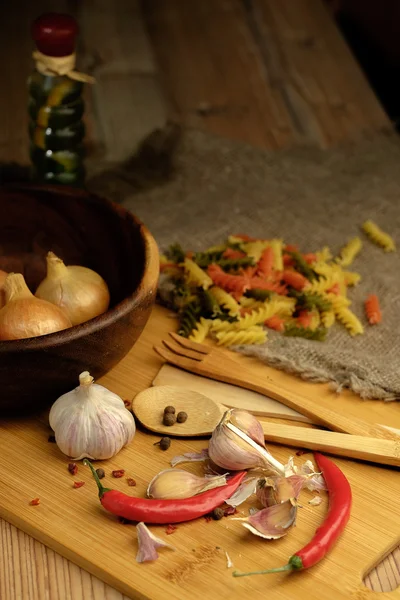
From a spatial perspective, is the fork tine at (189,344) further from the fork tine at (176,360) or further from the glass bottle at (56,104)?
the glass bottle at (56,104)

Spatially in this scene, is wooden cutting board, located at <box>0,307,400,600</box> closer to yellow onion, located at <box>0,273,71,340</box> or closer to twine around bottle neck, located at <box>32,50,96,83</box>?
yellow onion, located at <box>0,273,71,340</box>

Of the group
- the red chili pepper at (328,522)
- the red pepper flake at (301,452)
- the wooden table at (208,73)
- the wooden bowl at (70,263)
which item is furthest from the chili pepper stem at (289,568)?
the wooden table at (208,73)

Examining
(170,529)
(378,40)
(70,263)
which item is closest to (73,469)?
(170,529)

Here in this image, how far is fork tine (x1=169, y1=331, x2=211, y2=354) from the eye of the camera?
137 cm

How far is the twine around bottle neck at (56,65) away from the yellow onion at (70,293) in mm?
433

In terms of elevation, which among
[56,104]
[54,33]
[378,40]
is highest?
[54,33]

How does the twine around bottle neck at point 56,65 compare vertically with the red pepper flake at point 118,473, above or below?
above

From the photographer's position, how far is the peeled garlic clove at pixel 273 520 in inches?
41.6

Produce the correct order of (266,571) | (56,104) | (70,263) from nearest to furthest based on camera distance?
(266,571) → (70,263) → (56,104)

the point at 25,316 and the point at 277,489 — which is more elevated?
the point at 25,316

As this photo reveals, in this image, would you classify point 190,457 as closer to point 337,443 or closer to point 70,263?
point 337,443

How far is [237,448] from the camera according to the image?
1118mm

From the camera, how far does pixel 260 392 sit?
1.30 m

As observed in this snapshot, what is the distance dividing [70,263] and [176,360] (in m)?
0.25
